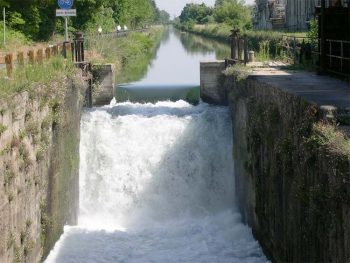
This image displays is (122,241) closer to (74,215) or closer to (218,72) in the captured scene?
(74,215)

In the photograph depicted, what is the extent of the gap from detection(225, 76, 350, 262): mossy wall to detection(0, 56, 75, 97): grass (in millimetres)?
4547

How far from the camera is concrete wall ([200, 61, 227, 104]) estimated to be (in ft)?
70.0

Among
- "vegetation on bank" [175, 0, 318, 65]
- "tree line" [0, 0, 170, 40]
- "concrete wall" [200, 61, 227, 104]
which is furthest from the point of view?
"tree line" [0, 0, 170, 40]

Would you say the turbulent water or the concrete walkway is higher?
the concrete walkway

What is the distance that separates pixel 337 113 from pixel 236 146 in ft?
24.9

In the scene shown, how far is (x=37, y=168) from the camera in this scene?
12484mm

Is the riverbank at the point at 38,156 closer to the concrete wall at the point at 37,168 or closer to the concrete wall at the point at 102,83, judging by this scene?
the concrete wall at the point at 37,168

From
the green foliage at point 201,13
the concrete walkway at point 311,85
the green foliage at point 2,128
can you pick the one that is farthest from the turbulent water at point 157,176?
the green foliage at point 201,13

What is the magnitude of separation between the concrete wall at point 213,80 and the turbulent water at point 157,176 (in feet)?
6.70

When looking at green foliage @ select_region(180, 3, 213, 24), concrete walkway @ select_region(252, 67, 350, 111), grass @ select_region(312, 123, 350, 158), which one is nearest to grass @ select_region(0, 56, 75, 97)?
concrete walkway @ select_region(252, 67, 350, 111)

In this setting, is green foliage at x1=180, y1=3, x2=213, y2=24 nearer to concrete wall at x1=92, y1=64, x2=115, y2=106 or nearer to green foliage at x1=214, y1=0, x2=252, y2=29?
green foliage at x1=214, y1=0, x2=252, y2=29

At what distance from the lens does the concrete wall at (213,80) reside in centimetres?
2134

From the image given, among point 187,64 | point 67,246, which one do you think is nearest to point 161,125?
point 67,246

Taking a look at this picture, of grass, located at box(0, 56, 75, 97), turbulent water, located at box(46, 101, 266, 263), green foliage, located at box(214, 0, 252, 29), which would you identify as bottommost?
turbulent water, located at box(46, 101, 266, 263)
